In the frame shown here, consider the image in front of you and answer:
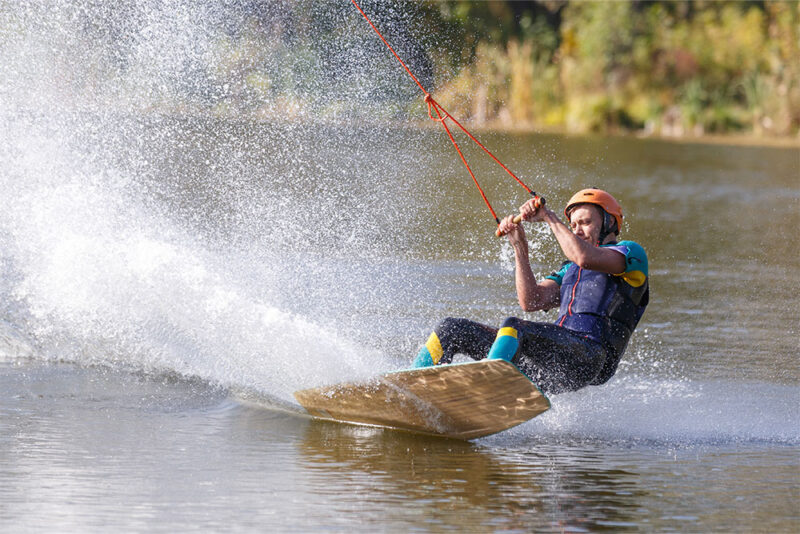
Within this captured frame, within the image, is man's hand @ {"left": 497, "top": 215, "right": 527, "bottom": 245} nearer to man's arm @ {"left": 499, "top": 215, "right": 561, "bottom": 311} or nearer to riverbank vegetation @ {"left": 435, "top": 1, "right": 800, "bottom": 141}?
man's arm @ {"left": 499, "top": 215, "right": 561, "bottom": 311}

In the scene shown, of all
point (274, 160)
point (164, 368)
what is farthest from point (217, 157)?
point (164, 368)

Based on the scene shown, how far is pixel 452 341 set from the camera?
6.13 m

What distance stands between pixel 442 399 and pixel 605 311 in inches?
36.0

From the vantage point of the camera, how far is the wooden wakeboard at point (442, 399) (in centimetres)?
588

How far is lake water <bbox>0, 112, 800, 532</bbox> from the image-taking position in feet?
16.8

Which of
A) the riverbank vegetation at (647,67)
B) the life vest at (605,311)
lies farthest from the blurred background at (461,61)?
the life vest at (605,311)

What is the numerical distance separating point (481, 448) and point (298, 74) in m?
14.5

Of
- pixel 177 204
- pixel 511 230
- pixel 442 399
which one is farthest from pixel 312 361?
pixel 177 204

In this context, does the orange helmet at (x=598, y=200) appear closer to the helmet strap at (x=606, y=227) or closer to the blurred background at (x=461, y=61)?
the helmet strap at (x=606, y=227)

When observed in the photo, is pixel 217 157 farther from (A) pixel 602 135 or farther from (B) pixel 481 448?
(A) pixel 602 135

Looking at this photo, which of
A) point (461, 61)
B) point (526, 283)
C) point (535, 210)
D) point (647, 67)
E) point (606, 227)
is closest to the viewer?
point (535, 210)

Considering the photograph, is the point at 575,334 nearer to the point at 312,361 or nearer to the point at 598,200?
the point at 598,200

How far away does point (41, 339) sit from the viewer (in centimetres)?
797

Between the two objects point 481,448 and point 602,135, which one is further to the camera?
point 602,135
